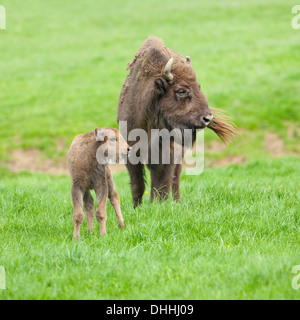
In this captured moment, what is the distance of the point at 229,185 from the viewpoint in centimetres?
784

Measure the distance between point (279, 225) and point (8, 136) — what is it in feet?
41.1

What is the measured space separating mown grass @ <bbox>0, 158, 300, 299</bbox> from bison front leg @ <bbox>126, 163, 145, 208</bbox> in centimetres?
16

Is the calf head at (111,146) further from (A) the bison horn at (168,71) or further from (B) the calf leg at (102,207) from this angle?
(A) the bison horn at (168,71)

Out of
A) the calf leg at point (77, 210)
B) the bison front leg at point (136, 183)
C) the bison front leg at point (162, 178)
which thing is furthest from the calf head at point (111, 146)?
the bison front leg at point (136, 183)

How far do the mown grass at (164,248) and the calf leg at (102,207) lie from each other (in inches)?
7.1

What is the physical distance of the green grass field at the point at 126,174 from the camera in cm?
470

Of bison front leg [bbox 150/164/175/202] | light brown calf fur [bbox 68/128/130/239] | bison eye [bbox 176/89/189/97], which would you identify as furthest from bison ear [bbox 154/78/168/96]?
light brown calf fur [bbox 68/128/130/239]

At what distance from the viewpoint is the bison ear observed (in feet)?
23.3

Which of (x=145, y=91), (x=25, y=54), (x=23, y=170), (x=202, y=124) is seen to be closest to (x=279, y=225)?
(x=202, y=124)

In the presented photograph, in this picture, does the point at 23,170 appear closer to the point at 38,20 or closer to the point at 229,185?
the point at 229,185

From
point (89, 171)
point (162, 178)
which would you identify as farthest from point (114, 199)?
point (162, 178)

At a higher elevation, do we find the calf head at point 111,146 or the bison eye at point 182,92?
the bison eye at point 182,92

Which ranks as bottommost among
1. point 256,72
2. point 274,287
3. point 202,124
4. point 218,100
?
point 274,287

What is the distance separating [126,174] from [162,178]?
504cm
